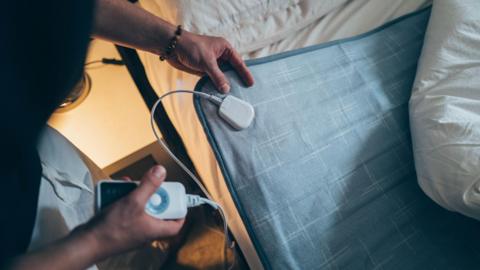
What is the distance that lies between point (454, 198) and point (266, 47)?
0.50 metres

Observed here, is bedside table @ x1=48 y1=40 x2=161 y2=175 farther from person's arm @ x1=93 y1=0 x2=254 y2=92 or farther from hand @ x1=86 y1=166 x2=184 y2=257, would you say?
hand @ x1=86 y1=166 x2=184 y2=257

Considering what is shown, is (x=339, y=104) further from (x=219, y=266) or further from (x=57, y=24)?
(x=219, y=266)

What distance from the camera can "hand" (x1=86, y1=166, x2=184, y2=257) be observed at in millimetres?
333

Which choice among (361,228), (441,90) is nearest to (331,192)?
(361,228)

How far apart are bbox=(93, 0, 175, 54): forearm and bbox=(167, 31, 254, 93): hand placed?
0.04 m

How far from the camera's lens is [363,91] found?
66 centimetres

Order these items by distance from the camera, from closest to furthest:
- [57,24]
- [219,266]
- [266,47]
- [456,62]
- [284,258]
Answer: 1. [57,24]
2. [284,258]
3. [456,62]
4. [266,47]
5. [219,266]

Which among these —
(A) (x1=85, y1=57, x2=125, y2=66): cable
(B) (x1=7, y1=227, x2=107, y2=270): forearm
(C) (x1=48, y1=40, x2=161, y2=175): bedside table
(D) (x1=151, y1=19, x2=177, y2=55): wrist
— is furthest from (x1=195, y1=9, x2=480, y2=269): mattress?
(A) (x1=85, y1=57, x2=125, y2=66): cable

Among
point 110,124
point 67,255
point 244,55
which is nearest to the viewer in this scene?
point 67,255

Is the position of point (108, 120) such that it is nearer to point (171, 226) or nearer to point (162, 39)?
point (162, 39)

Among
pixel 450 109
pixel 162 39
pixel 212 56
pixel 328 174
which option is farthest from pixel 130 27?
pixel 450 109

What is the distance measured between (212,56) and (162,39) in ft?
0.38

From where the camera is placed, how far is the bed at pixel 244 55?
58cm

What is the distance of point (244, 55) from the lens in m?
0.70
